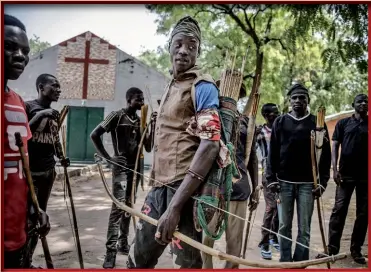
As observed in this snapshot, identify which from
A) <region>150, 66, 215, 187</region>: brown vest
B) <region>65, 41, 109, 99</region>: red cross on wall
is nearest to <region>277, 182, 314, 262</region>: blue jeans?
<region>150, 66, 215, 187</region>: brown vest

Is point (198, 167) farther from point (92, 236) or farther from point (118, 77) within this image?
point (118, 77)

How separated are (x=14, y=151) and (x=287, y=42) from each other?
21.1 feet

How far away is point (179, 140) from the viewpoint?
2227 millimetres

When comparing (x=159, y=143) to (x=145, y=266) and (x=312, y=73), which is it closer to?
(x=145, y=266)

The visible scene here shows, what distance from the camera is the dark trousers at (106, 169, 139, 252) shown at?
3781 millimetres

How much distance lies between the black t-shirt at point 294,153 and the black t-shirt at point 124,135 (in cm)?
147

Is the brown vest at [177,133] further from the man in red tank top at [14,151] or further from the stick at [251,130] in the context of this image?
the stick at [251,130]

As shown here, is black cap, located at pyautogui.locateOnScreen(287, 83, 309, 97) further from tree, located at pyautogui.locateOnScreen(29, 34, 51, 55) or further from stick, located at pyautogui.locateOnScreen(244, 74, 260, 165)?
tree, located at pyautogui.locateOnScreen(29, 34, 51, 55)

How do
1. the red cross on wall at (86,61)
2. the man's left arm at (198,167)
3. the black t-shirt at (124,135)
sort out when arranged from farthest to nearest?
the red cross on wall at (86,61)
the black t-shirt at (124,135)
the man's left arm at (198,167)

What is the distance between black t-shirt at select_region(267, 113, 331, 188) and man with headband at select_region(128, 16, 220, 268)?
1698 millimetres

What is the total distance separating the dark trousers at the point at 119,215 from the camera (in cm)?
378

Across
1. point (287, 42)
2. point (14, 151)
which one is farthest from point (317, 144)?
point (287, 42)

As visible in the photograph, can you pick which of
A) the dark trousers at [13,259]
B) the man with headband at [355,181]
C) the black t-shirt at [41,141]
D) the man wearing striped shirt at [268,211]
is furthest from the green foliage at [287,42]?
the dark trousers at [13,259]

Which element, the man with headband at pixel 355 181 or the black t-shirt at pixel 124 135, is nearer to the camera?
the black t-shirt at pixel 124 135
